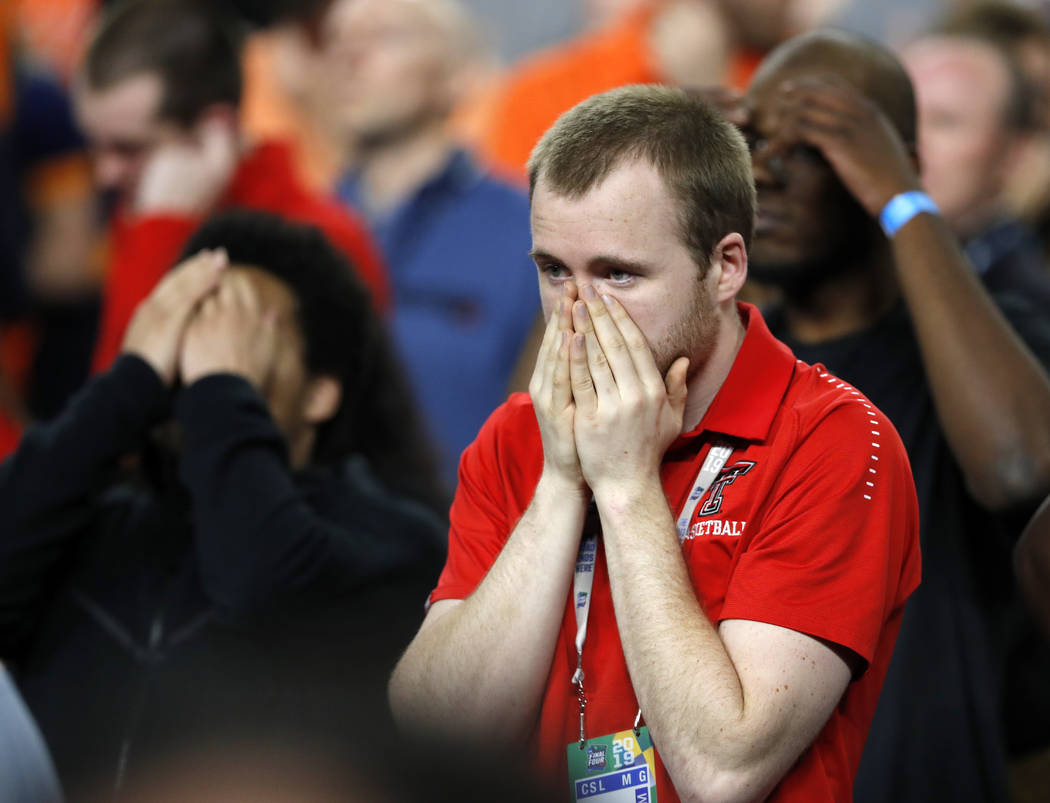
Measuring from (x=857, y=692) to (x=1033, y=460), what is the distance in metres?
0.64

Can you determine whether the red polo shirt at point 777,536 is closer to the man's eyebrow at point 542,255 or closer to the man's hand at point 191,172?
the man's eyebrow at point 542,255

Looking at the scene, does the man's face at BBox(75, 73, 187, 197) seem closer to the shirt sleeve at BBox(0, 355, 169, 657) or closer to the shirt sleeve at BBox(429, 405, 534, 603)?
the shirt sleeve at BBox(0, 355, 169, 657)

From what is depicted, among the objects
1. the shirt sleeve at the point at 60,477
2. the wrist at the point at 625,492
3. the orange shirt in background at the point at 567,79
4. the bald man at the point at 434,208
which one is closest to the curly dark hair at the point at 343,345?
the shirt sleeve at the point at 60,477

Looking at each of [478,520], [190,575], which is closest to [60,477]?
[190,575]

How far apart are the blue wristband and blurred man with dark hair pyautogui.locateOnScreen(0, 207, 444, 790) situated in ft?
3.23

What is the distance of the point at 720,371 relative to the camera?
190 centimetres

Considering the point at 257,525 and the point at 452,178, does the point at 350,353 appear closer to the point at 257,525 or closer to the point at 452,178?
the point at 257,525

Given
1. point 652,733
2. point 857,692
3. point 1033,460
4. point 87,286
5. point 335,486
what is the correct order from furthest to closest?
1. point 87,286
2. point 335,486
3. point 1033,460
4. point 857,692
5. point 652,733

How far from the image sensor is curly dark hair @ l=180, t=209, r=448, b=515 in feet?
9.16

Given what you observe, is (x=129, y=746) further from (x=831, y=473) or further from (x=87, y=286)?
(x=87, y=286)

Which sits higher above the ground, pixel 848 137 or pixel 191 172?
pixel 191 172

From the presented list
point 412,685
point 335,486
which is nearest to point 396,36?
point 335,486

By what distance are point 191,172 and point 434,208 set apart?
94 cm

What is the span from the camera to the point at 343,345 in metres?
2.84
